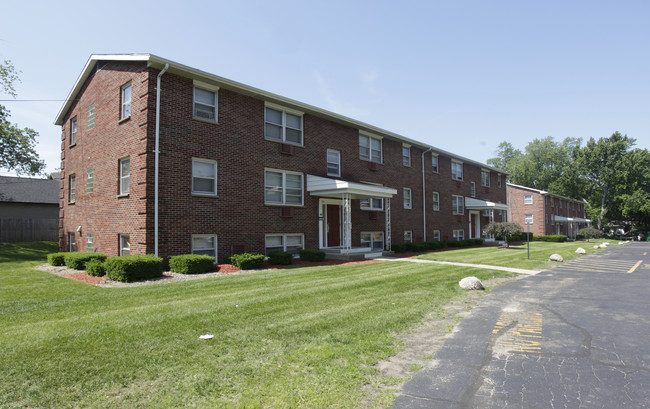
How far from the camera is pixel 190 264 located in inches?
429

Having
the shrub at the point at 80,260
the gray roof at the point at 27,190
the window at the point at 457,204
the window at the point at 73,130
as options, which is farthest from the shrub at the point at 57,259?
the window at the point at 457,204

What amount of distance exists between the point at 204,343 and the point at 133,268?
6.23m

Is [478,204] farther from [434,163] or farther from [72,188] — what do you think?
[72,188]

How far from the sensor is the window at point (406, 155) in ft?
76.5

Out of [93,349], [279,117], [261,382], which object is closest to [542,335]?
[261,382]

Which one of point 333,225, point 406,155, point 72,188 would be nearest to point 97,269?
point 72,188

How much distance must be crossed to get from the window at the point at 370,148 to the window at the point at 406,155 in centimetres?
263

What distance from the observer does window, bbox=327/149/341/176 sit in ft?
59.5

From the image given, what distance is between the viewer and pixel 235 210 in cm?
1370

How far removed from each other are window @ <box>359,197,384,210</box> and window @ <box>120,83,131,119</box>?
454 inches

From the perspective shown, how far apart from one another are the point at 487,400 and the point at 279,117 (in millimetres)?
14242

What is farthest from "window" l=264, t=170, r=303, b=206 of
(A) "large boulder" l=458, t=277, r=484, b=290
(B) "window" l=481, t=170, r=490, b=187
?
(B) "window" l=481, t=170, r=490, b=187

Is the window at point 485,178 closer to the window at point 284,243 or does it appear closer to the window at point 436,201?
the window at point 436,201

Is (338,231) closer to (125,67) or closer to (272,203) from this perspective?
(272,203)
